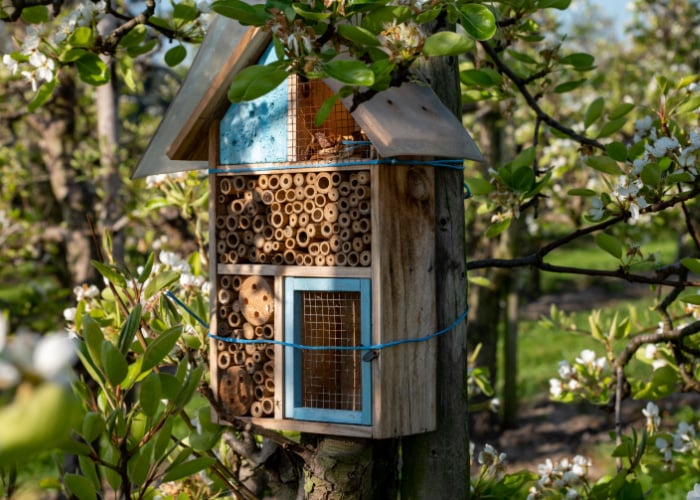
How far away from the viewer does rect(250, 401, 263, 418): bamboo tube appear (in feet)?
6.51

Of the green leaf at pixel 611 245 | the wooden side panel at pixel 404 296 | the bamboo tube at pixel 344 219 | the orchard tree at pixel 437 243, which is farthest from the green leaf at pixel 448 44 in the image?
the green leaf at pixel 611 245

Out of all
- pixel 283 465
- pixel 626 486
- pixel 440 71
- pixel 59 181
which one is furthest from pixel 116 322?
pixel 59 181

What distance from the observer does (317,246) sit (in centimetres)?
190

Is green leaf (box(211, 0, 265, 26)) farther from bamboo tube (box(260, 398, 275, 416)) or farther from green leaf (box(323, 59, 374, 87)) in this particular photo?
bamboo tube (box(260, 398, 275, 416))

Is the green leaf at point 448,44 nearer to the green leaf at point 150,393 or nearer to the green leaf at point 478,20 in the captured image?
the green leaf at point 478,20

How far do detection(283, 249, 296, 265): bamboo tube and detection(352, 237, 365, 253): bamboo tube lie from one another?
18 centimetres

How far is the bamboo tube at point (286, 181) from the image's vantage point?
6.34 ft

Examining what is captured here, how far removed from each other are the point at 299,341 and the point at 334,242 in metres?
0.29

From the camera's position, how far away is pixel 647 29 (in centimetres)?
793

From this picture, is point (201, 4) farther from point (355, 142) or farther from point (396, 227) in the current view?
point (396, 227)

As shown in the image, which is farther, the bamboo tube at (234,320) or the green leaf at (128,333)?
the bamboo tube at (234,320)

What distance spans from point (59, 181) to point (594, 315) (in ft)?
12.1

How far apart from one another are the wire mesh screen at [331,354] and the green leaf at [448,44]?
28.0 inches

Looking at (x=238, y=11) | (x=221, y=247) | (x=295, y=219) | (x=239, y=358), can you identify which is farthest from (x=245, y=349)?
(x=238, y=11)
